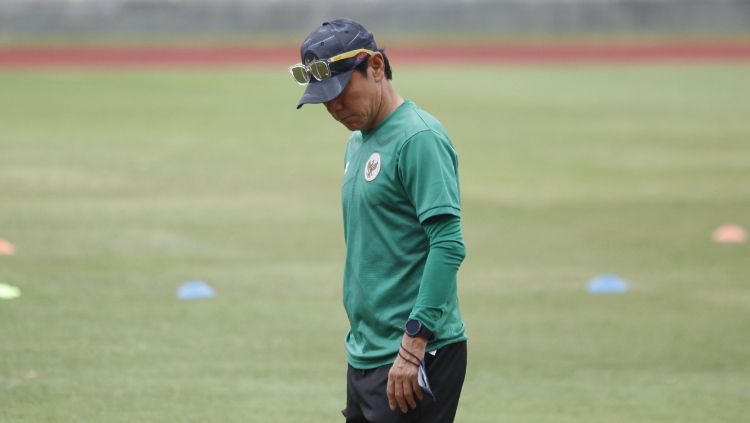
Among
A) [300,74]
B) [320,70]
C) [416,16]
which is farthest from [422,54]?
[320,70]

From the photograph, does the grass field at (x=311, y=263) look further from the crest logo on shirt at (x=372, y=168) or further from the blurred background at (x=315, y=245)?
the crest logo on shirt at (x=372, y=168)

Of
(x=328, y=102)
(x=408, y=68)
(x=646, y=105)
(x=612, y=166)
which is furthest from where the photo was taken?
(x=408, y=68)

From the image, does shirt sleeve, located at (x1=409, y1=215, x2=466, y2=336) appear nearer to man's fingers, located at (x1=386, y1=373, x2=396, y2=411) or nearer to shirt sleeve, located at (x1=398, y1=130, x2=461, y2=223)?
shirt sleeve, located at (x1=398, y1=130, x2=461, y2=223)

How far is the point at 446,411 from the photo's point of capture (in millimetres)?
4973

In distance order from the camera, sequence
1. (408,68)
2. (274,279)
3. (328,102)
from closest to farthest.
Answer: (328,102)
(274,279)
(408,68)

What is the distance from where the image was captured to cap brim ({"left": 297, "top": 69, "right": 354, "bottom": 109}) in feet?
15.9

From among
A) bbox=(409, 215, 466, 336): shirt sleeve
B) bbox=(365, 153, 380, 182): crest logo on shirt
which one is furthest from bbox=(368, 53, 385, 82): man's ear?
bbox=(409, 215, 466, 336): shirt sleeve

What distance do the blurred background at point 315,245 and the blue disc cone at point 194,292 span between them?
19 millimetres

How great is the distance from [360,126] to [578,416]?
336 centimetres

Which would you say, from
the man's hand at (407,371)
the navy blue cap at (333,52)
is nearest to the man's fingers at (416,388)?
the man's hand at (407,371)

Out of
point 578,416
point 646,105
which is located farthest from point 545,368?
point 646,105

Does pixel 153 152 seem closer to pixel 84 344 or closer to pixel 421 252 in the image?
pixel 84 344

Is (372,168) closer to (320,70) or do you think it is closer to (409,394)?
(320,70)

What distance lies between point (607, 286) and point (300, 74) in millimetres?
6696
